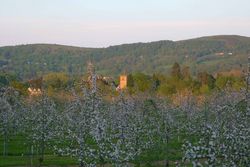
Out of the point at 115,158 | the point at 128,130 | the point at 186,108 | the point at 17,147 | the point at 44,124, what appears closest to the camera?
the point at 115,158

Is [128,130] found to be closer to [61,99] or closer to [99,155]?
[99,155]

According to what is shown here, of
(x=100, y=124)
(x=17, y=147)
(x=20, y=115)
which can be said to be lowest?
(x=17, y=147)

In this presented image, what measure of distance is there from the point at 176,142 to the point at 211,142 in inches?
1165

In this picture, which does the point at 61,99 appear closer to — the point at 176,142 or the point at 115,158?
the point at 176,142

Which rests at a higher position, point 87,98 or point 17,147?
point 87,98

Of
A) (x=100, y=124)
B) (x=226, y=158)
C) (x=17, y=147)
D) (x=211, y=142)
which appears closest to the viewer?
(x=211, y=142)

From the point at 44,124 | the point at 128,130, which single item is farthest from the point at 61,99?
the point at 128,130

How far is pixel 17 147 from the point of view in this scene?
37.4 m

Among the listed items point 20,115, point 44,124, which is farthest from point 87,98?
point 20,115

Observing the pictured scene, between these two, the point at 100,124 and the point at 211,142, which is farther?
the point at 100,124

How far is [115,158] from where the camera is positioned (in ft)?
39.4

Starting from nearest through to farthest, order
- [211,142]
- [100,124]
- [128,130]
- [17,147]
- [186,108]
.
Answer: [211,142], [100,124], [128,130], [17,147], [186,108]

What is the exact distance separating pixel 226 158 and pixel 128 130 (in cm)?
1006

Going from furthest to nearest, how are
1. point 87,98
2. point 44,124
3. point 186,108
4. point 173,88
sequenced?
1. point 173,88
2. point 186,108
3. point 44,124
4. point 87,98
